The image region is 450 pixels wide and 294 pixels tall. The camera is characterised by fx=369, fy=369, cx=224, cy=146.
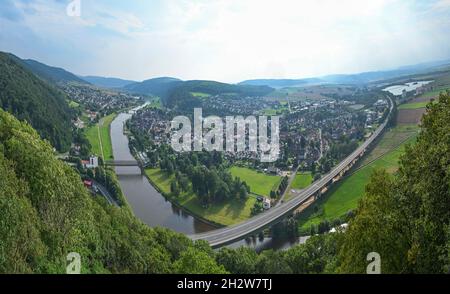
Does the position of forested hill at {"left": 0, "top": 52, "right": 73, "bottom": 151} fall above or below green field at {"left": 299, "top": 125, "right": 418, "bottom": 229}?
above

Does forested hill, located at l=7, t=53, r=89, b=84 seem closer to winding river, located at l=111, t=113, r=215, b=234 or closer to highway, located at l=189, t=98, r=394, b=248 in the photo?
winding river, located at l=111, t=113, r=215, b=234

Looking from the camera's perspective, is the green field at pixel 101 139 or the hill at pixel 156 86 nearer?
the green field at pixel 101 139

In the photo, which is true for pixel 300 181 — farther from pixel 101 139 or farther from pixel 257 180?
pixel 101 139

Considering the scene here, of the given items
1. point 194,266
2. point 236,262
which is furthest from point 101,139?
point 194,266
